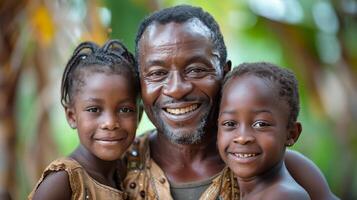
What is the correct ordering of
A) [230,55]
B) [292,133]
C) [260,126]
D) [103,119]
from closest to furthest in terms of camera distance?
[260,126] < [292,133] < [103,119] < [230,55]

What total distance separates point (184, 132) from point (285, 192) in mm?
716

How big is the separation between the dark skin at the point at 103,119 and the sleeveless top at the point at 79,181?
60 millimetres

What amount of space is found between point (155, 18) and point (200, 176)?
82cm

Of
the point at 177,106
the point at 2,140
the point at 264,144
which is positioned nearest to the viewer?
the point at 264,144

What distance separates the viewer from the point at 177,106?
315 cm

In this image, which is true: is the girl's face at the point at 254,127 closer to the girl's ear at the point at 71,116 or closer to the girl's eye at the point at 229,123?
the girl's eye at the point at 229,123

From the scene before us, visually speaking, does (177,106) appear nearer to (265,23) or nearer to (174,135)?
(174,135)

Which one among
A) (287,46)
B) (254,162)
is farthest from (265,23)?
(254,162)

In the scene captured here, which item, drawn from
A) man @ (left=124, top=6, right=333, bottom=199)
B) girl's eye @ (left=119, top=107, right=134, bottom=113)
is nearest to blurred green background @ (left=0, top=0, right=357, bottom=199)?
man @ (left=124, top=6, right=333, bottom=199)

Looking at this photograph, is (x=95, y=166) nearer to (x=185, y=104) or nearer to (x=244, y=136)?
(x=185, y=104)

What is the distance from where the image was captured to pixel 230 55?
703cm

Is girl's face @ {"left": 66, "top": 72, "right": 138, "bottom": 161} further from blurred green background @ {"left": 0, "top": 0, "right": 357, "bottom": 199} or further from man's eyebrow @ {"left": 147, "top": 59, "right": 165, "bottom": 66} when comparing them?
blurred green background @ {"left": 0, "top": 0, "right": 357, "bottom": 199}

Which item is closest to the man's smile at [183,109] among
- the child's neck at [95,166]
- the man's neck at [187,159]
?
the man's neck at [187,159]

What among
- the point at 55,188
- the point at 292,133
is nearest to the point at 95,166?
the point at 55,188
